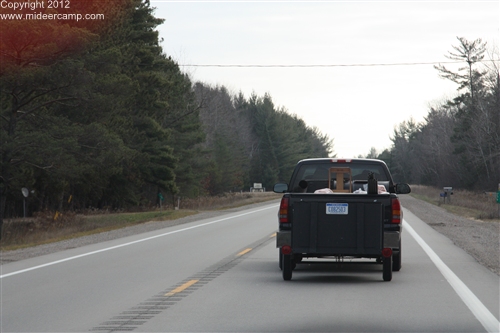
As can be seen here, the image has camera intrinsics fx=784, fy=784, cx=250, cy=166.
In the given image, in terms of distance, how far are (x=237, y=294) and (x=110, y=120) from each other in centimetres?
3610

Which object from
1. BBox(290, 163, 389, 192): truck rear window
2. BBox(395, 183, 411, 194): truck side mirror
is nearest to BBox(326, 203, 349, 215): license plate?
BBox(290, 163, 389, 192): truck rear window

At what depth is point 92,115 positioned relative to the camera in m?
40.6

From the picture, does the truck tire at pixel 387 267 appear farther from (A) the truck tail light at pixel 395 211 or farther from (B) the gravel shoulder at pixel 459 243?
(B) the gravel shoulder at pixel 459 243

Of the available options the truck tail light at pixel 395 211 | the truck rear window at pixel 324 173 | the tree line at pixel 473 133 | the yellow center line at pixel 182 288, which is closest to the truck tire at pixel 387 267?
the truck tail light at pixel 395 211

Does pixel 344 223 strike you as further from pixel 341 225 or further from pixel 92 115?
pixel 92 115

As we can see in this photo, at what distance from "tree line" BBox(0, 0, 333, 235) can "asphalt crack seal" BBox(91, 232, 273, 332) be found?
20.9 m

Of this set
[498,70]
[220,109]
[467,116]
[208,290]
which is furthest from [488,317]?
[220,109]

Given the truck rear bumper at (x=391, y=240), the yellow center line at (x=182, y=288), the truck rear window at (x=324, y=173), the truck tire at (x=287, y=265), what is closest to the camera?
the yellow center line at (x=182, y=288)

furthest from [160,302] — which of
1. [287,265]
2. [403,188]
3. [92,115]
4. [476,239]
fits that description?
[92,115]

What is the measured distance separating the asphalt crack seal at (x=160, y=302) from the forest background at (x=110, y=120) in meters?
20.9

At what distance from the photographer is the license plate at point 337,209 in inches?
472

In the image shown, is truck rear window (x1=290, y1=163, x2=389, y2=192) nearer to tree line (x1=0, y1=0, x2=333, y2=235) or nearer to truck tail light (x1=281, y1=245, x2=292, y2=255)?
truck tail light (x1=281, y1=245, x2=292, y2=255)

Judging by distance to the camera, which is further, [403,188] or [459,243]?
[459,243]

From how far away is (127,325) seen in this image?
8.68 meters
